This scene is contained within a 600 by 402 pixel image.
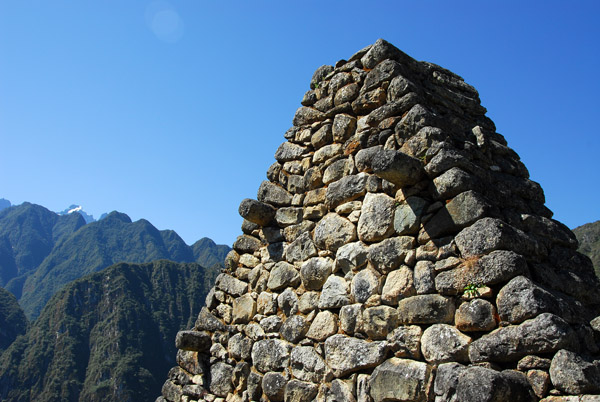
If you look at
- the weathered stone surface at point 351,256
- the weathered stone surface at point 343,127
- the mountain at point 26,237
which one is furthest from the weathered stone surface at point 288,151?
the mountain at point 26,237

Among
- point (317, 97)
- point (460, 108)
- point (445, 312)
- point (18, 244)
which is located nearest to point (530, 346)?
point (445, 312)

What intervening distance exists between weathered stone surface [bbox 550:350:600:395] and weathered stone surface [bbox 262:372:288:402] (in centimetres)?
210

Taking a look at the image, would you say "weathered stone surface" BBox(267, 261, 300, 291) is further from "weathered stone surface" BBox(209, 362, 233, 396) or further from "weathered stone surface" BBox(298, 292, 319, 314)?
"weathered stone surface" BBox(209, 362, 233, 396)

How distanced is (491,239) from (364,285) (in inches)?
39.9

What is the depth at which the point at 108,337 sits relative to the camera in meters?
72.8

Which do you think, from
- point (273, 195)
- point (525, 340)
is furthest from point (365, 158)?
point (525, 340)

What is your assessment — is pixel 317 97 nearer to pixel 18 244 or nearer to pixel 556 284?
pixel 556 284

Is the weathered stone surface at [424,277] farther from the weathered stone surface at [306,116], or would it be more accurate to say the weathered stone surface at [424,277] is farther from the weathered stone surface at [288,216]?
the weathered stone surface at [306,116]

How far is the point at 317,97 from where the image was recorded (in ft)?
15.9

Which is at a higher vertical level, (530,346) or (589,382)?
(530,346)

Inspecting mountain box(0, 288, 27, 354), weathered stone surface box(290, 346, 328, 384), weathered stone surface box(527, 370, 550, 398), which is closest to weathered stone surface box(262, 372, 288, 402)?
weathered stone surface box(290, 346, 328, 384)

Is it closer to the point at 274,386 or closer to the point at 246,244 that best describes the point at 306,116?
the point at 246,244

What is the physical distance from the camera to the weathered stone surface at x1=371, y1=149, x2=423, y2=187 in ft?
10.6

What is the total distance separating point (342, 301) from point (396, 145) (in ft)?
4.36
